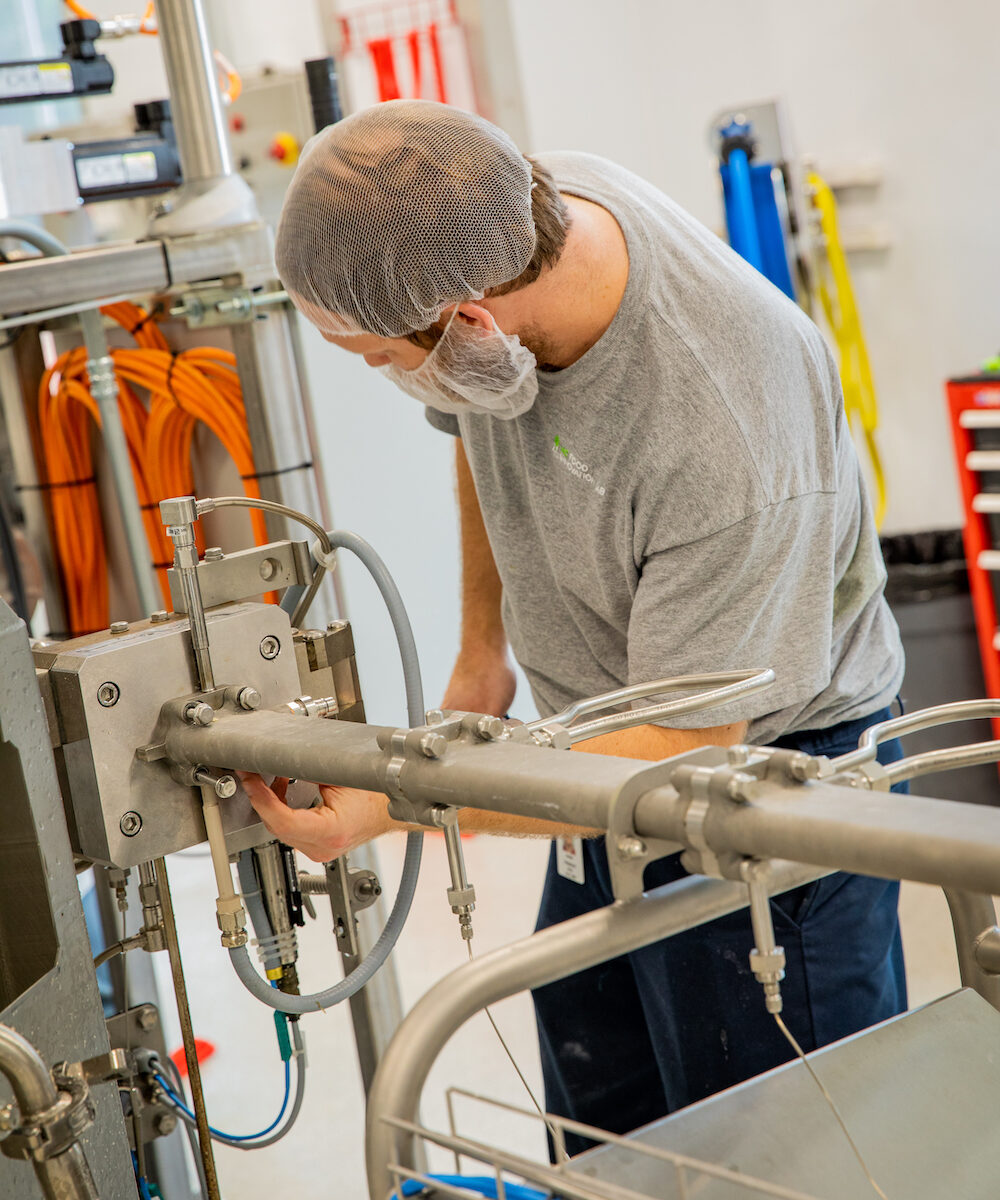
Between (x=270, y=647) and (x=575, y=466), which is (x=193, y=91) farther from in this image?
(x=270, y=647)

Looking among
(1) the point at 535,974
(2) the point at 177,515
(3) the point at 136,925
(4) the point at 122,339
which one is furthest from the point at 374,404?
(1) the point at 535,974

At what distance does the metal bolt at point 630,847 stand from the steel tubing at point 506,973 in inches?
1.2

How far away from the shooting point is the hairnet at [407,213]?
1116 mm

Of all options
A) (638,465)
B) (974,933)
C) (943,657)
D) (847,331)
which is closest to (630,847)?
(974,933)

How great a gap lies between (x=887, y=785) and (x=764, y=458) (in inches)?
20.3

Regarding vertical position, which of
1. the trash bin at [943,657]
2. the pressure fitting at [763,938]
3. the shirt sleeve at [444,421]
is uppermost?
the shirt sleeve at [444,421]

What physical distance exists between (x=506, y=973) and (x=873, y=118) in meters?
3.52

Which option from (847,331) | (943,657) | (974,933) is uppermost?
(847,331)

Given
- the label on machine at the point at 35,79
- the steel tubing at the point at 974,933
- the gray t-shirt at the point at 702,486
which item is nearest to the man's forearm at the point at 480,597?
the gray t-shirt at the point at 702,486

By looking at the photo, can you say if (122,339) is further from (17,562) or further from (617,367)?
(617,367)

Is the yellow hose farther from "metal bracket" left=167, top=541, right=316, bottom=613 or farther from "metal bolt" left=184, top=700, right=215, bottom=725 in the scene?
"metal bolt" left=184, top=700, right=215, bottom=725

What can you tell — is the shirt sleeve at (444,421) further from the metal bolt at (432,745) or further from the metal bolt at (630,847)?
the metal bolt at (630,847)

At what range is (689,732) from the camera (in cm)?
117

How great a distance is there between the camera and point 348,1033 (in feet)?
8.65
